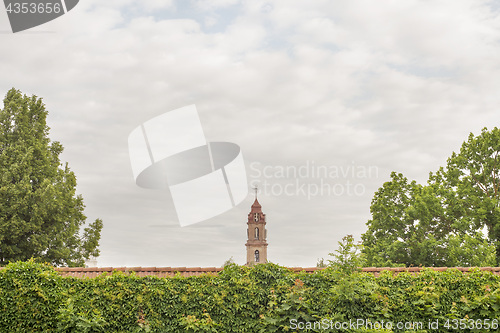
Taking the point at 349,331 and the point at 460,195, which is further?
the point at 460,195

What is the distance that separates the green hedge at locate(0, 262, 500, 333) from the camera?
33.7ft

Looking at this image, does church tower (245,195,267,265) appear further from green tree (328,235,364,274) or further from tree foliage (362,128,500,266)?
green tree (328,235,364,274)

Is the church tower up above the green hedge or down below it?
above

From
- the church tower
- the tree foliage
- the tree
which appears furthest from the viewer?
the church tower

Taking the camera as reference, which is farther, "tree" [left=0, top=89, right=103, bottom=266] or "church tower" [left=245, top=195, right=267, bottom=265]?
"church tower" [left=245, top=195, right=267, bottom=265]

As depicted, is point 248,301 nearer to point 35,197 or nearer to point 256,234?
point 35,197

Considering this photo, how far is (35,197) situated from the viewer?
23.6m

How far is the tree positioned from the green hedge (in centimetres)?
1322

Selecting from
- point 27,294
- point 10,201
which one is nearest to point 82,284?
point 27,294

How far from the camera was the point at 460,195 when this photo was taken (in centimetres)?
2828

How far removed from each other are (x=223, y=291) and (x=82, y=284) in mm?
3441

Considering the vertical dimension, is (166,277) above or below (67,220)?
below

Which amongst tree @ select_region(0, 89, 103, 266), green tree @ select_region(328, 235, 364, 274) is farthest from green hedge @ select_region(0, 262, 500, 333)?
tree @ select_region(0, 89, 103, 266)

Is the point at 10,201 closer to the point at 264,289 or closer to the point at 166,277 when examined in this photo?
the point at 166,277
